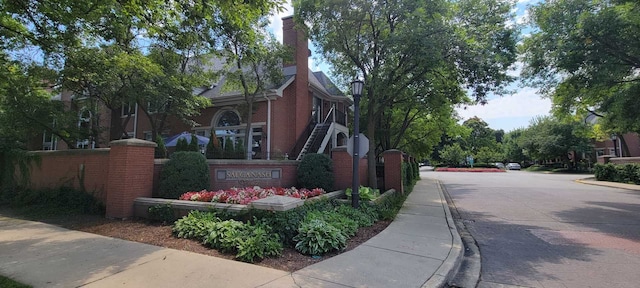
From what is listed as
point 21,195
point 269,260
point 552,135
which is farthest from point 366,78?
point 552,135

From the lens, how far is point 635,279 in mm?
4562

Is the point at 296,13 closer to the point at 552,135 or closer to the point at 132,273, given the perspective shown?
the point at 132,273

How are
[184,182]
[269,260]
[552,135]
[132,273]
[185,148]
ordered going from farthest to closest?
[552,135] < [185,148] < [184,182] < [269,260] < [132,273]

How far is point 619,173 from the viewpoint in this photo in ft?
77.8

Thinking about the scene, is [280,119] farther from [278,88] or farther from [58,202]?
[58,202]

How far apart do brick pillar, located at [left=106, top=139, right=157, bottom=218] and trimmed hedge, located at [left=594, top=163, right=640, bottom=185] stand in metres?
29.9

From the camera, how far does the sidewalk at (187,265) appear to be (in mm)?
4039

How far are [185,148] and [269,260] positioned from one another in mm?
7880

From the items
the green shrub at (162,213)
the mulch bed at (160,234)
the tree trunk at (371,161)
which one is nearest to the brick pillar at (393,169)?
the tree trunk at (371,161)

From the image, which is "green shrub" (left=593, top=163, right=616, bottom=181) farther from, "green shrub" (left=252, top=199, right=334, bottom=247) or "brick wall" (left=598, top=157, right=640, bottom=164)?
"green shrub" (left=252, top=199, right=334, bottom=247)

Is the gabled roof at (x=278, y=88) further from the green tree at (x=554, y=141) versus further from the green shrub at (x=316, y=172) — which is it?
the green tree at (x=554, y=141)

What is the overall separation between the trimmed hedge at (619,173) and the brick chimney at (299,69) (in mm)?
23568

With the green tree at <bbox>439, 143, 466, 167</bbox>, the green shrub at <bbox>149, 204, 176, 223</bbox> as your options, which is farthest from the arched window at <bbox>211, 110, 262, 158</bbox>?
the green tree at <bbox>439, 143, 466, 167</bbox>

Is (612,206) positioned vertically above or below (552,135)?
below
